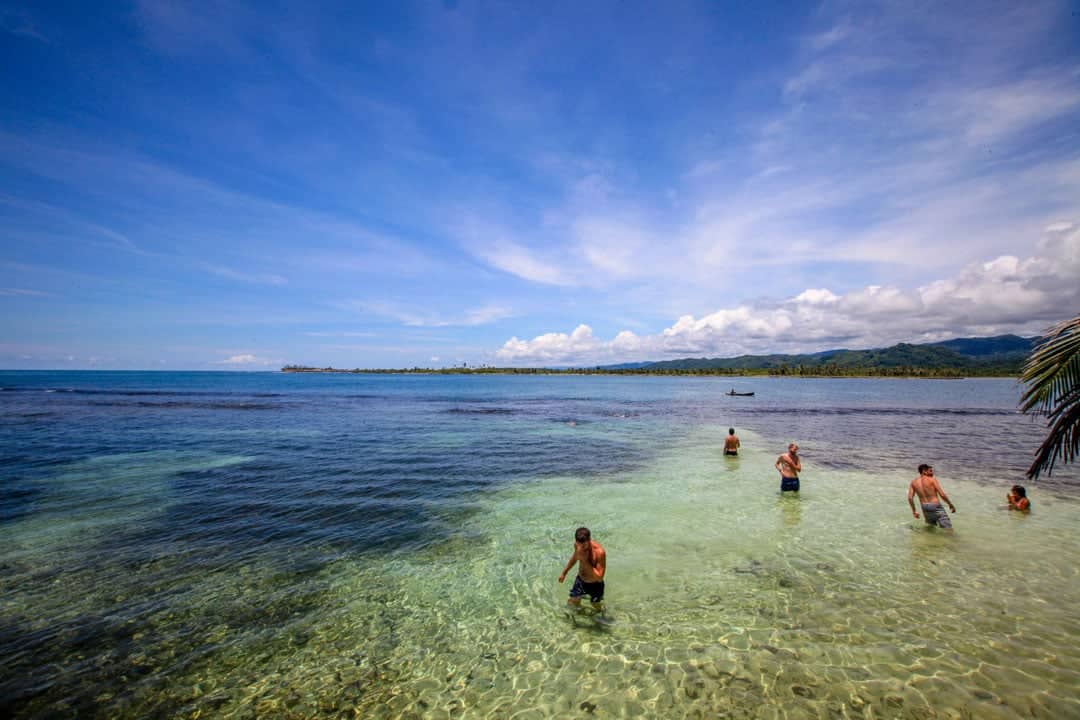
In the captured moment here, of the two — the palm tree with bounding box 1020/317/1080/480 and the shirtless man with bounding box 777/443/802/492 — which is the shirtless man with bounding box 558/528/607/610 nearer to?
Result: the palm tree with bounding box 1020/317/1080/480

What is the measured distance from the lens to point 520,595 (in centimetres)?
1066

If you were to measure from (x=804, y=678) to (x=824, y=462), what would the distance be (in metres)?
21.4

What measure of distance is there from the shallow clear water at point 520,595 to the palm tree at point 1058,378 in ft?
13.5

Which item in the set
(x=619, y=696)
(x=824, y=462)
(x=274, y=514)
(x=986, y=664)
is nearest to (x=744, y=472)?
(x=824, y=462)

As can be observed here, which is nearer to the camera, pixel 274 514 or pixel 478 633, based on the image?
pixel 478 633

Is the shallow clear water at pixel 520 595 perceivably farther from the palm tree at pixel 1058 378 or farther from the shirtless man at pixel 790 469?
the palm tree at pixel 1058 378

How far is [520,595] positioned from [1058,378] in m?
10.4

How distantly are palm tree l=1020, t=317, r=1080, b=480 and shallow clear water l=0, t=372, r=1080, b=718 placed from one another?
13.5 ft

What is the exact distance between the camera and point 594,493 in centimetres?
1931

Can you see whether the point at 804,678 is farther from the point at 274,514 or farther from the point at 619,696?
the point at 274,514

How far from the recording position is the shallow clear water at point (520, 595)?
740 cm

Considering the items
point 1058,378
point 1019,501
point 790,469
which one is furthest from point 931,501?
point 1058,378

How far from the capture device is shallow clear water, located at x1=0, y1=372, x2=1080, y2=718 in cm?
740

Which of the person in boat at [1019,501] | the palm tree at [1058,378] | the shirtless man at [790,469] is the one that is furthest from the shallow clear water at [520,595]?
the palm tree at [1058,378]
